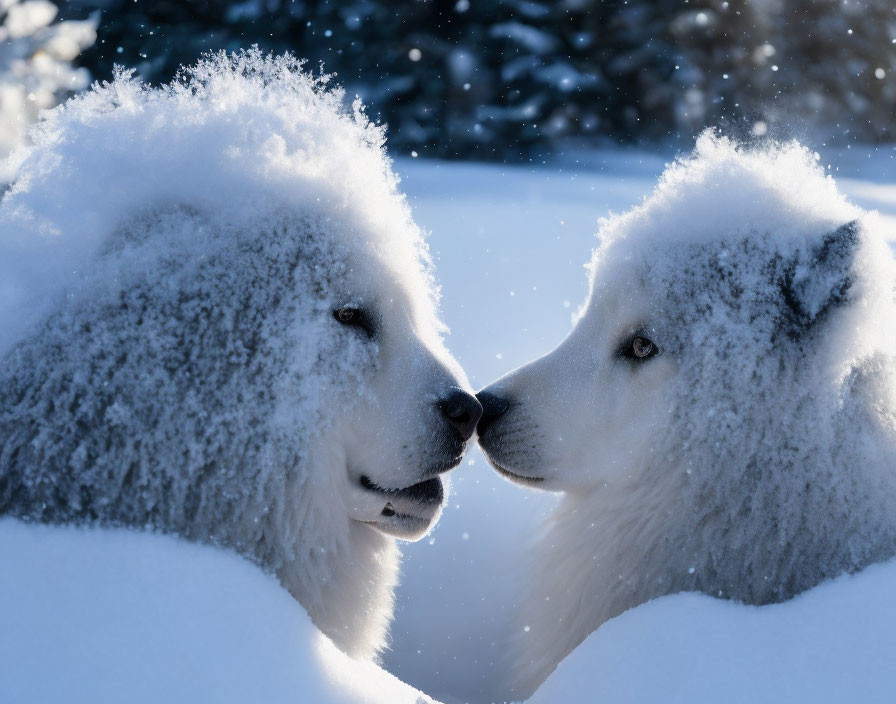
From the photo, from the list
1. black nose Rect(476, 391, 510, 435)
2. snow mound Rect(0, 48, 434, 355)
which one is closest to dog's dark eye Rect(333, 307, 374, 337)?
snow mound Rect(0, 48, 434, 355)

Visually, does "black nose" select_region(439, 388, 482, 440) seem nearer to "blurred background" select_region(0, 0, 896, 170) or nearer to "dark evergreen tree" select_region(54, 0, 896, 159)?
"blurred background" select_region(0, 0, 896, 170)

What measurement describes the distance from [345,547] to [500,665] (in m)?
1.08

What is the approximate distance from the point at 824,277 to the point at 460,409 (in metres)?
0.99

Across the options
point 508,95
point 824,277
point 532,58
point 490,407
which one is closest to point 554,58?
point 532,58

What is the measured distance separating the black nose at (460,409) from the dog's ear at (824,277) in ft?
2.87

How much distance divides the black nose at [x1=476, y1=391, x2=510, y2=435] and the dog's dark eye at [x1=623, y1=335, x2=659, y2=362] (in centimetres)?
40

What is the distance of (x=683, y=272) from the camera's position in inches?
95.3

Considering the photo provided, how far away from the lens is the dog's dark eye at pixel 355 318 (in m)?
2.15

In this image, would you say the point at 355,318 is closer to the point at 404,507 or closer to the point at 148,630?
the point at 404,507

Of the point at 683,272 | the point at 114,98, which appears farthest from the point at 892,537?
the point at 114,98

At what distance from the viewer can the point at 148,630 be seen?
1.50 metres

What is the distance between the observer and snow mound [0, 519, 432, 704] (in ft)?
4.61

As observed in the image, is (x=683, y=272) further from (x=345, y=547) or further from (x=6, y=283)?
(x=6, y=283)

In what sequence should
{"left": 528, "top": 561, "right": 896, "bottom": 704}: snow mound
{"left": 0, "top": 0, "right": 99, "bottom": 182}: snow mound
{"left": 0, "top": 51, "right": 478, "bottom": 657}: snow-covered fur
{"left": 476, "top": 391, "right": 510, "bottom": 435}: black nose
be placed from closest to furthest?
{"left": 528, "top": 561, "right": 896, "bottom": 704}: snow mound, {"left": 0, "top": 51, "right": 478, "bottom": 657}: snow-covered fur, {"left": 476, "top": 391, "right": 510, "bottom": 435}: black nose, {"left": 0, "top": 0, "right": 99, "bottom": 182}: snow mound
